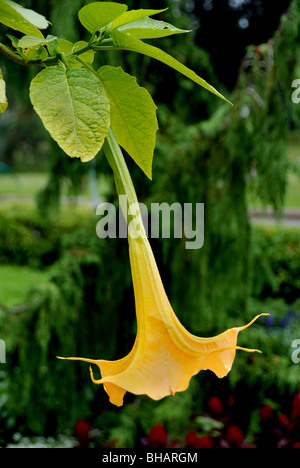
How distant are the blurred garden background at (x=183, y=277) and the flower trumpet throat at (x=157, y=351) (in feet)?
2.72

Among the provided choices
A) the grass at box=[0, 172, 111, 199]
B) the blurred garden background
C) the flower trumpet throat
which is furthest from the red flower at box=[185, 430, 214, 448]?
the grass at box=[0, 172, 111, 199]

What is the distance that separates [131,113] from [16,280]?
2.94 meters

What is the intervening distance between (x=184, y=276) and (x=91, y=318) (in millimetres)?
326

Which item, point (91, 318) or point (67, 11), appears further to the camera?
point (91, 318)

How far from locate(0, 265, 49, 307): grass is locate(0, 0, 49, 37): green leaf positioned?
93.6 inches

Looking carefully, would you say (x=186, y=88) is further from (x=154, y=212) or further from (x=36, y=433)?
(x=36, y=433)

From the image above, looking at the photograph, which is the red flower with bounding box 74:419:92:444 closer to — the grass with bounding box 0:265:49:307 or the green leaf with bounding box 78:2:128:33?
the green leaf with bounding box 78:2:128:33

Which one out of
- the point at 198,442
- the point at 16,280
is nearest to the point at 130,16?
the point at 198,442

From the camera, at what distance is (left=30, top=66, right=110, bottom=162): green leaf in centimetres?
16

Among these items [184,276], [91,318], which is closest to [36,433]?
[91,318]

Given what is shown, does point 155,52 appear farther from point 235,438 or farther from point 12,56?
point 235,438

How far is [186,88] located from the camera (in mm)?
1296

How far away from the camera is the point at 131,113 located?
0.60 feet

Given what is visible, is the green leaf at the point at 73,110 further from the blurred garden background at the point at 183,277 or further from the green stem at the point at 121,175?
the blurred garden background at the point at 183,277
